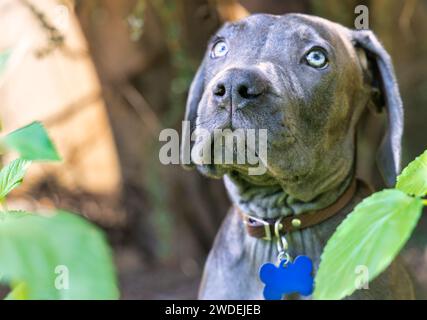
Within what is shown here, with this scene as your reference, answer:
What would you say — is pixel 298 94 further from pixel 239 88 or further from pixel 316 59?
pixel 239 88

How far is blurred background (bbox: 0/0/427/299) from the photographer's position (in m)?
5.02

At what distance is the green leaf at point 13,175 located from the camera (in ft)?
5.06

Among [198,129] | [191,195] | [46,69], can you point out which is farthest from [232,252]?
[46,69]

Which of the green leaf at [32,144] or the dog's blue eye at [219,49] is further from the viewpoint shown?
the dog's blue eye at [219,49]

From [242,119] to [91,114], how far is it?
3571mm

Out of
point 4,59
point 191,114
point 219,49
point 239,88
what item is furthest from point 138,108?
point 4,59

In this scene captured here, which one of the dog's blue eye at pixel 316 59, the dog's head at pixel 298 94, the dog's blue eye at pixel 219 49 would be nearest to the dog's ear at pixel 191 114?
the dog's head at pixel 298 94

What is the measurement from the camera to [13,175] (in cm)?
157

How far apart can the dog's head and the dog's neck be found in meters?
0.06

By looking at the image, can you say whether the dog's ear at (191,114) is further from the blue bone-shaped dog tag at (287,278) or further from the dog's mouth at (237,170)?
the blue bone-shaped dog tag at (287,278)

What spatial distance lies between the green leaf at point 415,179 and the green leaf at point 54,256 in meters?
0.64

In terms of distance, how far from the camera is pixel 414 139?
241 inches

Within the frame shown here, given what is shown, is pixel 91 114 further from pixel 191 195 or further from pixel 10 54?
pixel 10 54

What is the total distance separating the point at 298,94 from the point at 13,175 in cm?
148
